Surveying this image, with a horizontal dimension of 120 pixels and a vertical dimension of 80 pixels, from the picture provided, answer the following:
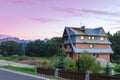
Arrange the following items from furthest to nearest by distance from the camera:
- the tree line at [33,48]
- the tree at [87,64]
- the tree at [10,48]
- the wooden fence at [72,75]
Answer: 1. the tree at [10,48]
2. the tree line at [33,48]
3. the tree at [87,64]
4. the wooden fence at [72,75]

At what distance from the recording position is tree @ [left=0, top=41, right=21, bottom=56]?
364ft

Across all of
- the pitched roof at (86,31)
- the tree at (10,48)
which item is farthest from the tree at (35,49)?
the pitched roof at (86,31)

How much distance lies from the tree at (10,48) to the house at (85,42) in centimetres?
2956

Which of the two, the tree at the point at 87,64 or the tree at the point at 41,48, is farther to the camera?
the tree at the point at 41,48

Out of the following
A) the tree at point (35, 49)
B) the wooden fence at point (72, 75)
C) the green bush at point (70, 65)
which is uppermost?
the tree at point (35, 49)

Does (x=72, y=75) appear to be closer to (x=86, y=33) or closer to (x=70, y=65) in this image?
(x=70, y=65)

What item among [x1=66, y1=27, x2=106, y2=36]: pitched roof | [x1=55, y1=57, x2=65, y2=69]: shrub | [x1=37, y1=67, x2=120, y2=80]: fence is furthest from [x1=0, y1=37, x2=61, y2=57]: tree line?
[x1=37, y1=67, x2=120, y2=80]: fence

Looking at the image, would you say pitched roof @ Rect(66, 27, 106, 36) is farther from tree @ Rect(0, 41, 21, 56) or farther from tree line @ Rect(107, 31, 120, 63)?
tree @ Rect(0, 41, 21, 56)

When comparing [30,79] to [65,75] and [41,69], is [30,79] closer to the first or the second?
[65,75]

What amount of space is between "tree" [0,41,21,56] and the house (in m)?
29.6

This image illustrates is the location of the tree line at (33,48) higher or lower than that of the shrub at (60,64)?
higher

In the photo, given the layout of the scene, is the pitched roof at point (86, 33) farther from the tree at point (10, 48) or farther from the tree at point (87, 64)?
the tree at point (87, 64)

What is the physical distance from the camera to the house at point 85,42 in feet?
275

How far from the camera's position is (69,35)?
83875 millimetres
